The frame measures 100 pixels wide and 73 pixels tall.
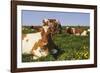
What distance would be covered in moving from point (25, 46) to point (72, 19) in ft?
1.54

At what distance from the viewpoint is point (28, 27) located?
1.73 metres

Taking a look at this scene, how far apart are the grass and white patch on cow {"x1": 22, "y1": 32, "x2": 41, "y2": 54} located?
0.13m

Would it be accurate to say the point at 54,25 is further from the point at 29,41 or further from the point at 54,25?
the point at 29,41

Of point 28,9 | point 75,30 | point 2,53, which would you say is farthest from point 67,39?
point 2,53

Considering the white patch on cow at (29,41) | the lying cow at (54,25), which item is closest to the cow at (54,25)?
the lying cow at (54,25)

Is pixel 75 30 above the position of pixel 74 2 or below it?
below

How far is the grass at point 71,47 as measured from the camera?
182 cm

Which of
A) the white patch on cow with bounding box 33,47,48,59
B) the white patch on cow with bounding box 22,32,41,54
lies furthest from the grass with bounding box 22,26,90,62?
the white patch on cow with bounding box 22,32,41,54

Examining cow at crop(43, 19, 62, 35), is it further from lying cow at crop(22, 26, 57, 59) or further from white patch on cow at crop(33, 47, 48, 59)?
white patch on cow at crop(33, 47, 48, 59)

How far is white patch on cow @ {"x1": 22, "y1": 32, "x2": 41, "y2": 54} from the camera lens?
171cm

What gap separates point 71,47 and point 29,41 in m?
0.37

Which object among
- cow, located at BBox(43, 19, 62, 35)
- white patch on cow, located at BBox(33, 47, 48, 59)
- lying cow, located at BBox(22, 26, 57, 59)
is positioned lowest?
white patch on cow, located at BBox(33, 47, 48, 59)

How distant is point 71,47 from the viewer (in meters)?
1.86

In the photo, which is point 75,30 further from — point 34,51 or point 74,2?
point 34,51
